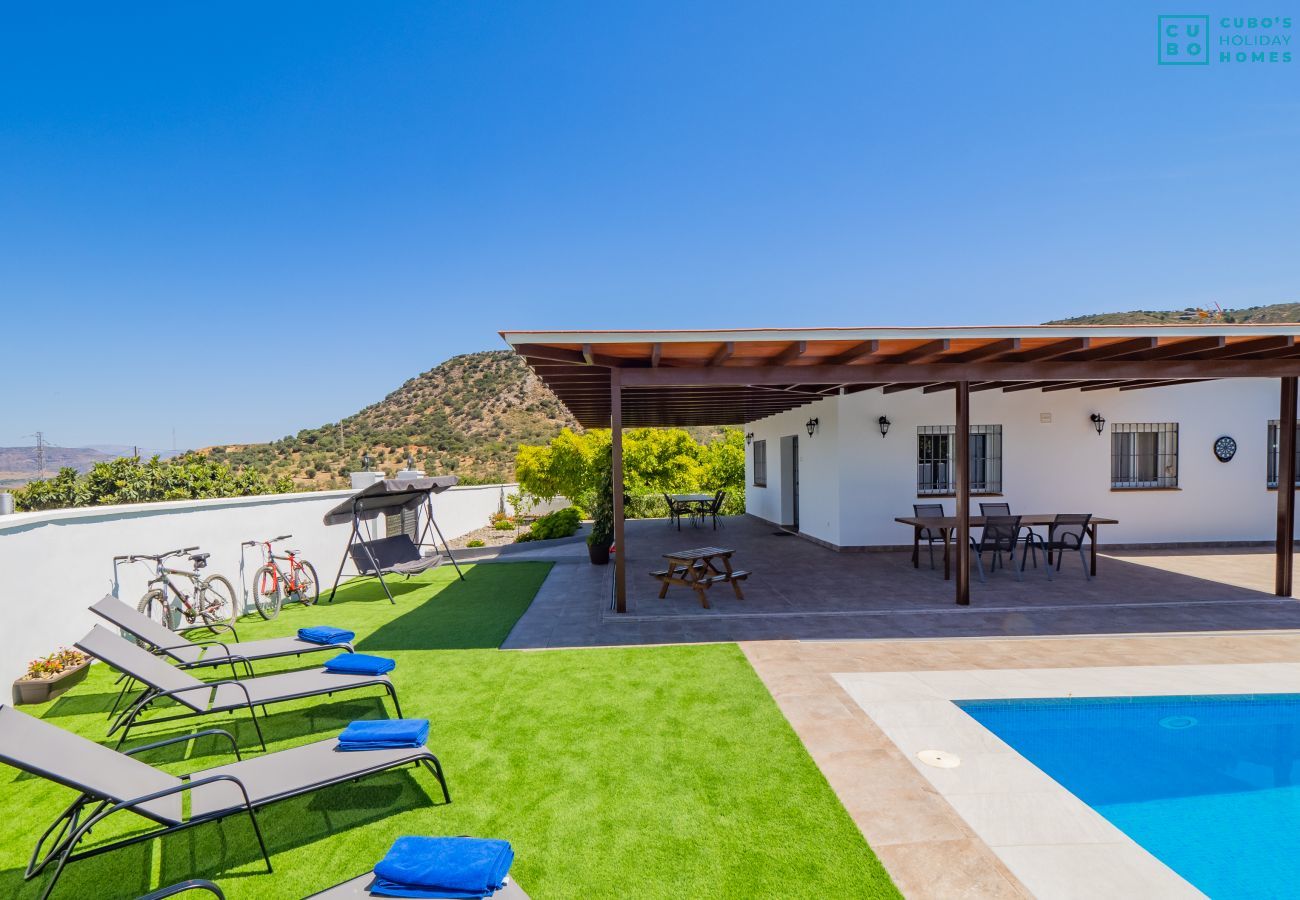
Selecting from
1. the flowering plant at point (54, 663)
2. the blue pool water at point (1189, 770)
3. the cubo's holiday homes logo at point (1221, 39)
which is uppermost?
the cubo's holiday homes logo at point (1221, 39)

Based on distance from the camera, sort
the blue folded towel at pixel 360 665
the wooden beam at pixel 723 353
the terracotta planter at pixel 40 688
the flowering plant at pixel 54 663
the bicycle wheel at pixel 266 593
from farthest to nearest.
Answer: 1. the bicycle wheel at pixel 266 593
2. the wooden beam at pixel 723 353
3. the flowering plant at pixel 54 663
4. the terracotta planter at pixel 40 688
5. the blue folded towel at pixel 360 665

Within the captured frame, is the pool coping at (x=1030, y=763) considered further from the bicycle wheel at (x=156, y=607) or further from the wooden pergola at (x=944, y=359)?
the bicycle wheel at (x=156, y=607)

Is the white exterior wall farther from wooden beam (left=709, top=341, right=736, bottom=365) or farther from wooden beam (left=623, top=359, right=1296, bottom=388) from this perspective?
wooden beam (left=709, top=341, right=736, bottom=365)

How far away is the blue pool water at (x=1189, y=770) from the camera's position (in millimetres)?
2881

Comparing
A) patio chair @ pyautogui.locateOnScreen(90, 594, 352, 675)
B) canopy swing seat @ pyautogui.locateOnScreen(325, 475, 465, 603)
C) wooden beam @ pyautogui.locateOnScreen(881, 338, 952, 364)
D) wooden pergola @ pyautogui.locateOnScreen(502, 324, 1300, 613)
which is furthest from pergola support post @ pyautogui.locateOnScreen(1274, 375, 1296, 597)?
canopy swing seat @ pyautogui.locateOnScreen(325, 475, 465, 603)

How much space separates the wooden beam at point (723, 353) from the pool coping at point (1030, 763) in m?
3.19

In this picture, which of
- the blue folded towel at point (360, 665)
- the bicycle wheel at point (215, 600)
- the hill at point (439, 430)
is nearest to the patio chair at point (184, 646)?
the blue folded towel at point (360, 665)

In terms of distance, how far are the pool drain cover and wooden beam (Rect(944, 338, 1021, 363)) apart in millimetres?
4307

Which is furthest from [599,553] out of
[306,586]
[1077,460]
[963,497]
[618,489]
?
[1077,460]

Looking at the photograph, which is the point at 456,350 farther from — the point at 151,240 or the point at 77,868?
the point at 77,868

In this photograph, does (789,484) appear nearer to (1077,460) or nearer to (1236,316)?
(1077,460)

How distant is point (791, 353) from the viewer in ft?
22.3

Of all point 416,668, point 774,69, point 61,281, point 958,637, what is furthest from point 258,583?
point 61,281

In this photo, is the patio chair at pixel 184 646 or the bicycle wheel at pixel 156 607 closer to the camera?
the patio chair at pixel 184 646
